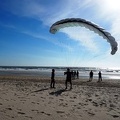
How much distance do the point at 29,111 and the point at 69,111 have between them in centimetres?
149

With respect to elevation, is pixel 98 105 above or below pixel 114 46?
below

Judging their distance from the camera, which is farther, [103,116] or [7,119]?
[103,116]

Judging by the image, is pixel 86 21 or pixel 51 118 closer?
pixel 51 118

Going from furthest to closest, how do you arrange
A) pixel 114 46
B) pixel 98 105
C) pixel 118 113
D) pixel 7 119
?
pixel 114 46, pixel 98 105, pixel 118 113, pixel 7 119

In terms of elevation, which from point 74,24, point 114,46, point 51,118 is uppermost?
point 74,24

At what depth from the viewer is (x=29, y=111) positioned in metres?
7.91

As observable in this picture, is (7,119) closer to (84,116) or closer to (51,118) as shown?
(51,118)

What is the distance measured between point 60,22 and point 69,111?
619 centimetres

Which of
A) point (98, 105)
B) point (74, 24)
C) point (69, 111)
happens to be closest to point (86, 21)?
point (74, 24)

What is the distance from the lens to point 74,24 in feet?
40.6

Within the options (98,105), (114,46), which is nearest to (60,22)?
(114,46)

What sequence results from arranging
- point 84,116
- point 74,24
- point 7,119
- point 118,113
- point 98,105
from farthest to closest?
point 74,24 < point 98,105 < point 118,113 < point 84,116 < point 7,119

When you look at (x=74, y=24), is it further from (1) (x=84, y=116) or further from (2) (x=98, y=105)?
(1) (x=84, y=116)

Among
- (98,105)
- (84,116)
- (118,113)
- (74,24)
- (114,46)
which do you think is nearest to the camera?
(84,116)
